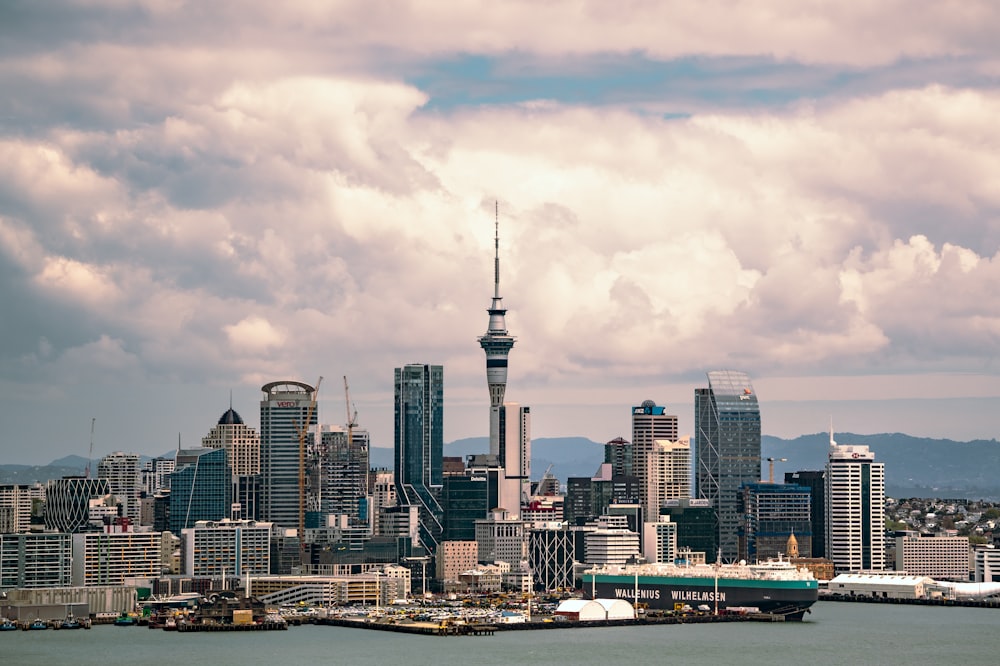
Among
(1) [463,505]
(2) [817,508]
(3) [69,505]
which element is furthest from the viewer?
(1) [463,505]

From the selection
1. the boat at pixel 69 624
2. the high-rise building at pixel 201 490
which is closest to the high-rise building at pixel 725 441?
the high-rise building at pixel 201 490

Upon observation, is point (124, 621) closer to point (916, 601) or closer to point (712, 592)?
point (712, 592)

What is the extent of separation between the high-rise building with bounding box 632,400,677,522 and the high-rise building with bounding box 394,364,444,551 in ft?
59.9

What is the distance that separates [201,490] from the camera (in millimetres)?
150875

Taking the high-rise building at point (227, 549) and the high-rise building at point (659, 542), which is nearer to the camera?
the high-rise building at point (227, 549)

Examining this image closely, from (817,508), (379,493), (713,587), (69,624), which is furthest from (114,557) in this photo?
(379,493)

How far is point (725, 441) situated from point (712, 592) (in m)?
70.2

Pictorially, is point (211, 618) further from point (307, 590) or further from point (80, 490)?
point (80, 490)

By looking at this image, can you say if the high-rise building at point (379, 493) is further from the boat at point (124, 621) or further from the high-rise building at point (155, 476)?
the boat at point (124, 621)

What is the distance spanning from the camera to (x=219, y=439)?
167625 millimetres

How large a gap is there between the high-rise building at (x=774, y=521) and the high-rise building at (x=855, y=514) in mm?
2761

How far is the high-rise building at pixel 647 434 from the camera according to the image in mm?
169875

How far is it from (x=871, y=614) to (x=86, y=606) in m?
41.9

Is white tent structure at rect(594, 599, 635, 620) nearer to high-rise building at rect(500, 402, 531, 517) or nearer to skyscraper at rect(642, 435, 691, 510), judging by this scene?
skyscraper at rect(642, 435, 691, 510)
